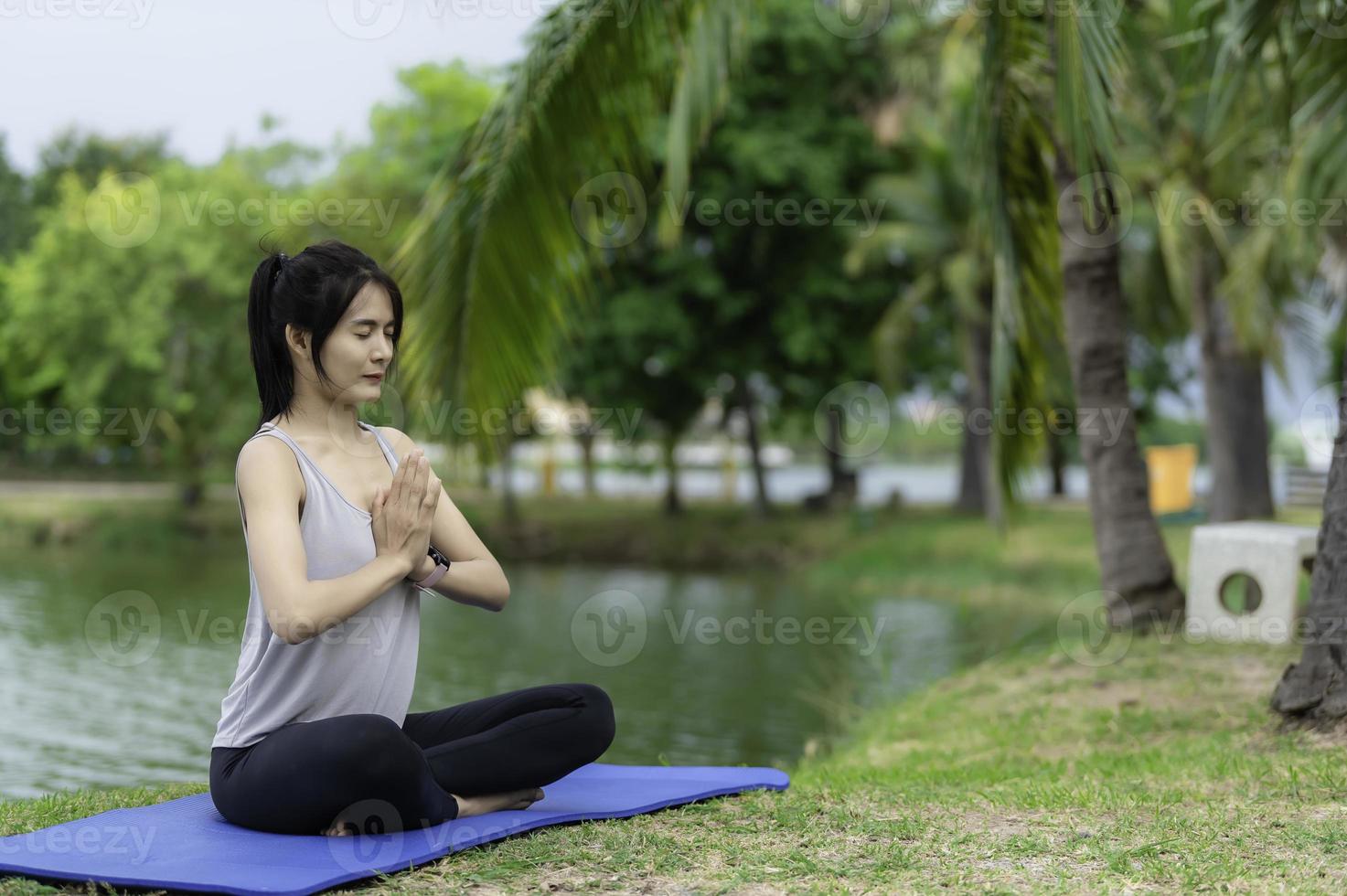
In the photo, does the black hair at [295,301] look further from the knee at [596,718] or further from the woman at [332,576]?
the knee at [596,718]

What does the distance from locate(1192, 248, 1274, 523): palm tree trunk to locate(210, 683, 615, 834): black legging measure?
1585cm

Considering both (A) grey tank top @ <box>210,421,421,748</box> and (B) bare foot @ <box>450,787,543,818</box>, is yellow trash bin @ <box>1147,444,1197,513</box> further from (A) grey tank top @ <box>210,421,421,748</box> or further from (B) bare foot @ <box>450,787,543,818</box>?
(A) grey tank top @ <box>210,421,421,748</box>

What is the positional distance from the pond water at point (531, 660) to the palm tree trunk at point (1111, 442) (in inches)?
90.4

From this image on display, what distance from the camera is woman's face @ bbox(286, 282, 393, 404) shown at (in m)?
3.64

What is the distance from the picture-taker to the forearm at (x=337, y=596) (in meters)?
3.33

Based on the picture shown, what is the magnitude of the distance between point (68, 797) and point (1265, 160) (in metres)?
15.2

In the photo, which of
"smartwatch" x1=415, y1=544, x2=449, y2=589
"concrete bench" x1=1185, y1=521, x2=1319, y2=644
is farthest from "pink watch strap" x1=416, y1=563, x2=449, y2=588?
"concrete bench" x1=1185, y1=521, x2=1319, y2=644

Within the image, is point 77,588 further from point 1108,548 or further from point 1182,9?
point 1182,9

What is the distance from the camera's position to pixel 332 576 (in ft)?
11.7

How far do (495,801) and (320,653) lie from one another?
2.40 feet

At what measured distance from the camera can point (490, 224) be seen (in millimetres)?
7293

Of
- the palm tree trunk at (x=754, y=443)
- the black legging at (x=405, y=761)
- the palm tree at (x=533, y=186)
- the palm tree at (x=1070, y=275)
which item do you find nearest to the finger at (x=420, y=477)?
the black legging at (x=405, y=761)

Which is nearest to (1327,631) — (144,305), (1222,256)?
(1222,256)

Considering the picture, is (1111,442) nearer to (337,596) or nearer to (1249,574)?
(1249,574)
